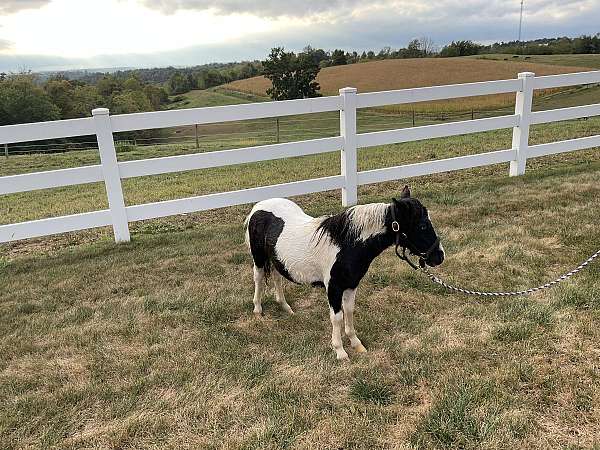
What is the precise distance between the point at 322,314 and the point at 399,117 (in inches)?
1067

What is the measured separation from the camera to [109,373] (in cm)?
336

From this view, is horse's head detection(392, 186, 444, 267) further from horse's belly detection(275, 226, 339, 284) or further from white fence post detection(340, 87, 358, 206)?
white fence post detection(340, 87, 358, 206)

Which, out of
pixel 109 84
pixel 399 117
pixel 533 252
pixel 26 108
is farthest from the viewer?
pixel 109 84

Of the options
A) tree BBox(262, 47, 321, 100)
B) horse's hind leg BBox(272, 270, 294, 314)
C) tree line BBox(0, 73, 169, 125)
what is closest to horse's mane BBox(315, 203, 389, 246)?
horse's hind leg BBox(272, 270, 294, 314)

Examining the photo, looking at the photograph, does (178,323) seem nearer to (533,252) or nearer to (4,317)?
(4,317)

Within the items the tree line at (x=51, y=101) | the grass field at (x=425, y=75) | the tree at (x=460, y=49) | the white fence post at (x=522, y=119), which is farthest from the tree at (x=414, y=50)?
the white fence post at (x=522, y=119)

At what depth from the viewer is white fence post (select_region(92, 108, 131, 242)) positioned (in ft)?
18.2

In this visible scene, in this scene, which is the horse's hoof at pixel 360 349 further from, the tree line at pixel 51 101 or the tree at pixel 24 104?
the tree at pixel 24 104

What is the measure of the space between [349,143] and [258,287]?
3.36m

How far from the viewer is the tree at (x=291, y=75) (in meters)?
44.1

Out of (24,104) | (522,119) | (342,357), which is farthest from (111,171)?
(24,104)

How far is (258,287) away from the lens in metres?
4.12

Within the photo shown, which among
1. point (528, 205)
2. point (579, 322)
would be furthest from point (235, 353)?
point (528, 205)

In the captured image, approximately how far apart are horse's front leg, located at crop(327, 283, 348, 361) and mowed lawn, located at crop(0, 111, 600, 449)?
100mm
